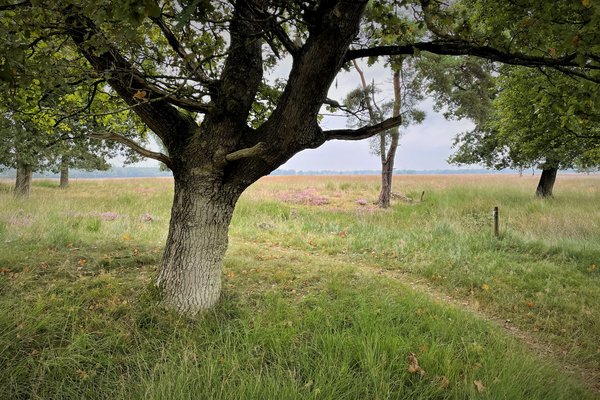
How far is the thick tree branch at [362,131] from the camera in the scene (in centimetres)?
360

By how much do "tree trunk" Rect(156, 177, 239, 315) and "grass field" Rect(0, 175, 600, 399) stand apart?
234mm

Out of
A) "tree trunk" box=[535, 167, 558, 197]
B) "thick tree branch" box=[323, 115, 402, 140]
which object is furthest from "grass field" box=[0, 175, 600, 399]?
"tree trunk" box=[535, 167, 558, 197]

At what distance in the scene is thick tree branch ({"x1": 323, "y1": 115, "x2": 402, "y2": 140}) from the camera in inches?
142

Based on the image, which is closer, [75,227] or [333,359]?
[333,359]

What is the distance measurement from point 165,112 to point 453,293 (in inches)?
212

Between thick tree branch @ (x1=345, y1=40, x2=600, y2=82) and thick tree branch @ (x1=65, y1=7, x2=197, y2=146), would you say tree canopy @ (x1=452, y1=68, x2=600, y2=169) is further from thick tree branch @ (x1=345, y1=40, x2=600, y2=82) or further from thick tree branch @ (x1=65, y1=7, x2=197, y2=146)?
thick tree branch @ (x1=65, y1=7, x2=197, y2=146)

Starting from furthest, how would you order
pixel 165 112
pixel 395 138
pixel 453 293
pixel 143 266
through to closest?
1. pixel 395 138
2. pixel 453 293
3. pixel 143 266
4. pixel 165 112

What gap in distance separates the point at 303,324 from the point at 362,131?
2.34 metres

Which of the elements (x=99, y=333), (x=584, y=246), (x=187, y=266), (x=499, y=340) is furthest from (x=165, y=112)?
(x=584, y=246)

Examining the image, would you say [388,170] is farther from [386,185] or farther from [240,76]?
[240,76]

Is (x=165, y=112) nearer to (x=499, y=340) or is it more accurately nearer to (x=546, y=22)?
(x=546, y=22)

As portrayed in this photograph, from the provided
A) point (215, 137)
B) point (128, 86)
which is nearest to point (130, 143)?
point (128, 86)

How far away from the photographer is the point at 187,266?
359 cm

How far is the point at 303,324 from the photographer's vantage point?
353 centimetres
